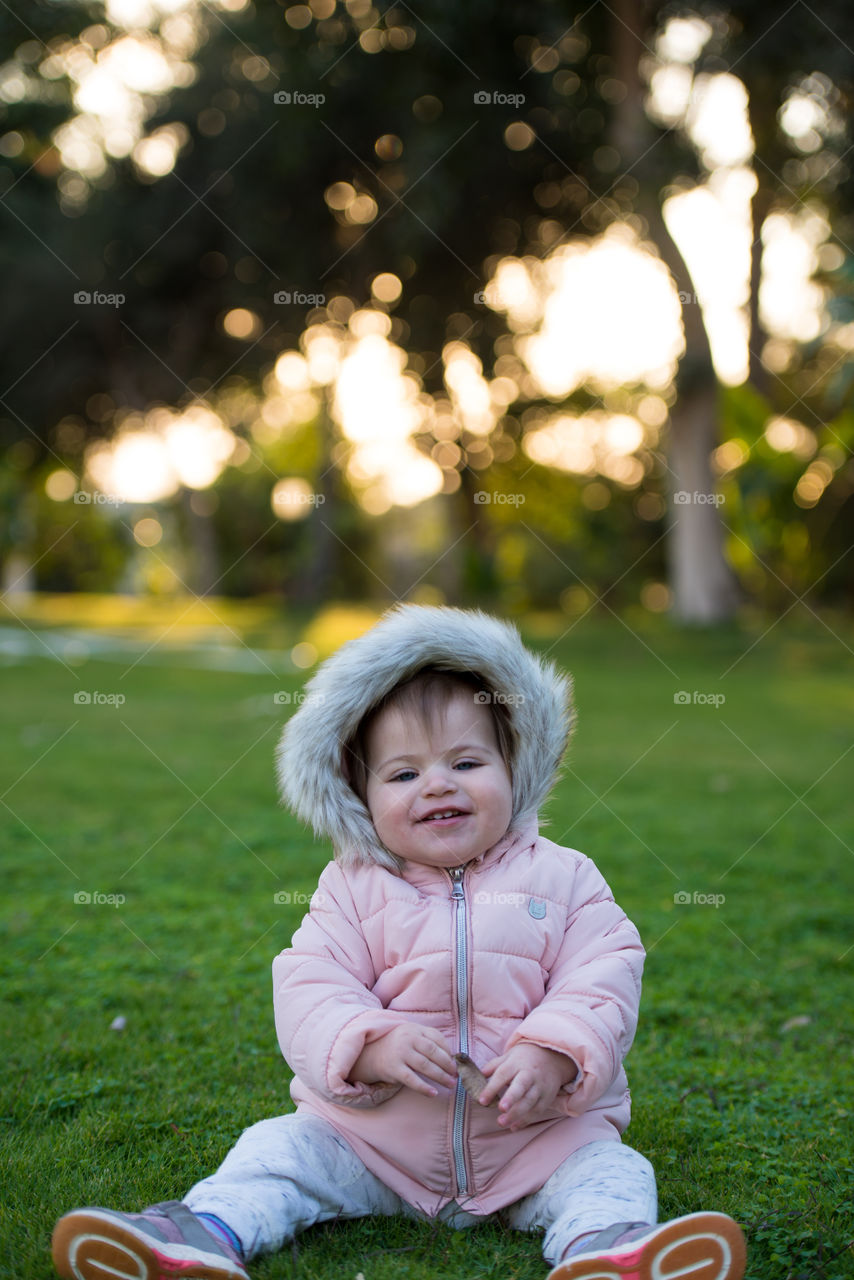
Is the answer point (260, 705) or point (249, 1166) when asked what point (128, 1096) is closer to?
point (249, 1166)

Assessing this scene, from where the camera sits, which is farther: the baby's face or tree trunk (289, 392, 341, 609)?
tree trunk (289, 392, 341, 609)

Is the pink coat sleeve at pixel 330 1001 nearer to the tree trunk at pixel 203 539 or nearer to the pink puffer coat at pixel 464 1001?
the pink puffer coat at pixel 464 1001

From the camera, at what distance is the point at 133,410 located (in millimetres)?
18734

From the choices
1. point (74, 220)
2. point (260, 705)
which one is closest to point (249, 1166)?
point (260, 705)

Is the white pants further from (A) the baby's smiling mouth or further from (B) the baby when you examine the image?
(A) the baby's smiling mouth

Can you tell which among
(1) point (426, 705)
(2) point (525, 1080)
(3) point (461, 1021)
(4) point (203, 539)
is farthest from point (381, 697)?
(4) point (203, 539)

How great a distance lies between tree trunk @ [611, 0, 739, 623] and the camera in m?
12.5

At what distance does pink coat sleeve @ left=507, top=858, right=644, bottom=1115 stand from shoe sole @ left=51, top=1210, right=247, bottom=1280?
601mm

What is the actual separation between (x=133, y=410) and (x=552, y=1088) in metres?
18.2

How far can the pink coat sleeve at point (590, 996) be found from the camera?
1.89m

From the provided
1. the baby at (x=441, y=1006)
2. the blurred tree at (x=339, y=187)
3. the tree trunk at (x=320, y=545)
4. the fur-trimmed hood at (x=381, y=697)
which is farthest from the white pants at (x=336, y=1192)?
the tree trunk at (x=320, y=545)

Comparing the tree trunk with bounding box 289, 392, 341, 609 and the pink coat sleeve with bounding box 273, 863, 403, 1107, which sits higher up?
the tree trunk with bounding box 289, 392, 341, 609

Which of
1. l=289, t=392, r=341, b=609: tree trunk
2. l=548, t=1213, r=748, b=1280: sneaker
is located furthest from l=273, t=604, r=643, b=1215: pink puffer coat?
l=289, t=392, r=341, b=609: tree trunk

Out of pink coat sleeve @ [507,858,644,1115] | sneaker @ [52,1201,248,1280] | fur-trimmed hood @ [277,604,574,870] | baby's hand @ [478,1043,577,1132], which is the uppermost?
fur-trimmed hood @ [277,604,574,870]
